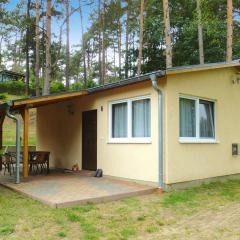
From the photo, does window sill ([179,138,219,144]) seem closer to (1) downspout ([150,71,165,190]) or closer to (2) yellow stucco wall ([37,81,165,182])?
(1) downspout ([150,71,165,190])

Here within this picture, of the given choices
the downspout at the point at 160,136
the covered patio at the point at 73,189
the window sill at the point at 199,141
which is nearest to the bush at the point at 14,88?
the covered patio at the point at 73,189

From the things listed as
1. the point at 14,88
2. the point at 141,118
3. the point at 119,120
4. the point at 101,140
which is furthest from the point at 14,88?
the point at 141,118

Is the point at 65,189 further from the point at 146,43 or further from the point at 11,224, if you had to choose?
the point at 146,43

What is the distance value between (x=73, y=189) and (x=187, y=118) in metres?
3.81

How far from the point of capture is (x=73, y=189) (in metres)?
8.98

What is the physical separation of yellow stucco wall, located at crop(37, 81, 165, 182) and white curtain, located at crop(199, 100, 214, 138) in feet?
6.10

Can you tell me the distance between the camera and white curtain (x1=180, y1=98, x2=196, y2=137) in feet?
32.9

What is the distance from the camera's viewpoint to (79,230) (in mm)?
5820

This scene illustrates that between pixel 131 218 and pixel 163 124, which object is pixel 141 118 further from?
pixel 131 218

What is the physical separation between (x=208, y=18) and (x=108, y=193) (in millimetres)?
15092

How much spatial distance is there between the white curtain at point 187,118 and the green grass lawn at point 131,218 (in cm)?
205

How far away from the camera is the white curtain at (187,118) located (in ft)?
32.9

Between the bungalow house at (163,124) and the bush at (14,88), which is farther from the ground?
the bush at (14,88)

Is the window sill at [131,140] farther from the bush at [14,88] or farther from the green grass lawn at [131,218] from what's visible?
the bush at [14,88]
